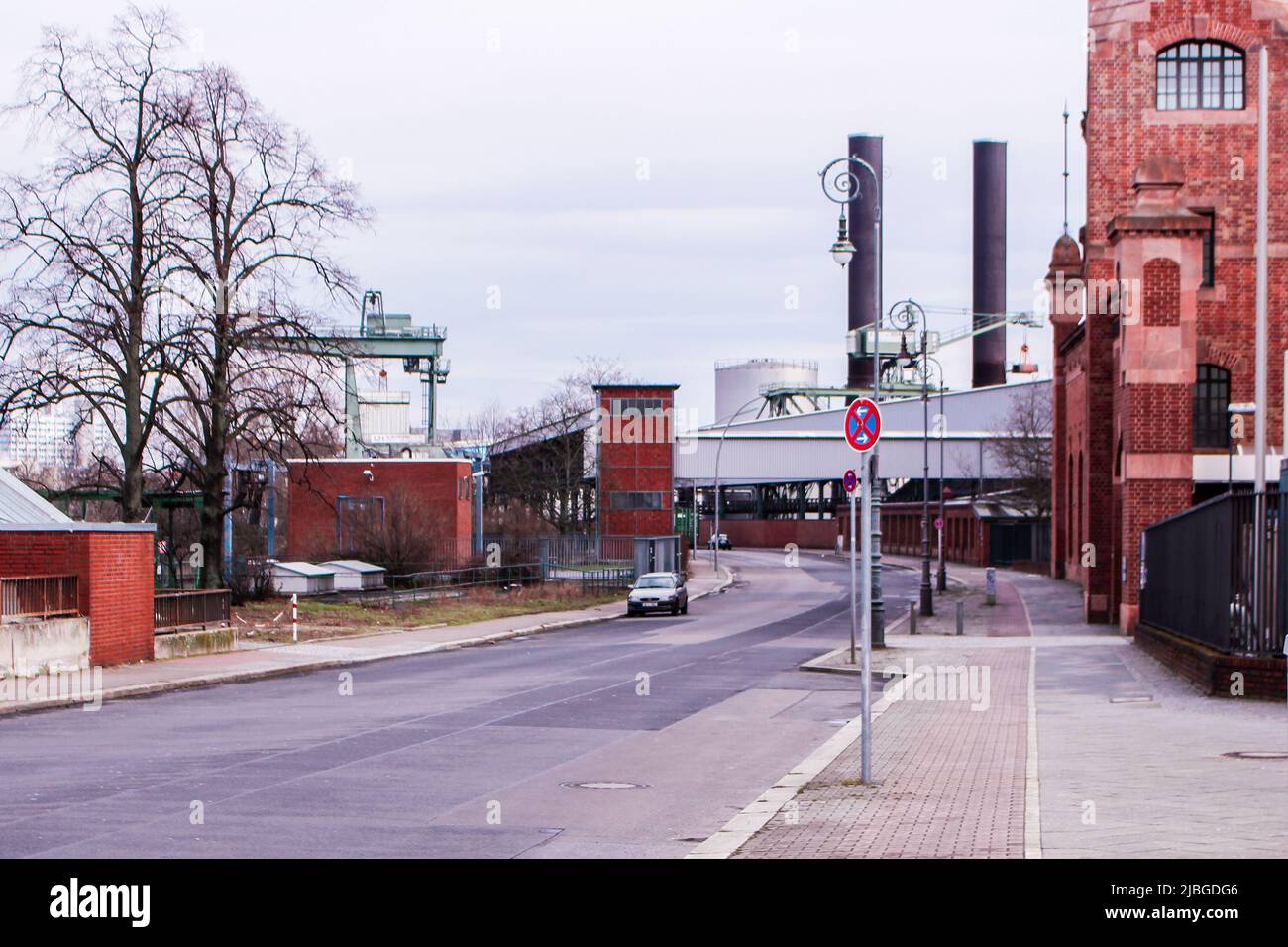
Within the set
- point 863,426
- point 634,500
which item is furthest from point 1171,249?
point 634,500

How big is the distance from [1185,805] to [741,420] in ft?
375

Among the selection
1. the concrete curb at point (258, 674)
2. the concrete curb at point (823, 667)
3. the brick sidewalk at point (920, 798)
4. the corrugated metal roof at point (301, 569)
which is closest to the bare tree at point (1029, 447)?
the corrugated metal roof at point (301, 569)

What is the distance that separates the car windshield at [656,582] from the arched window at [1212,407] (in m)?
17.7

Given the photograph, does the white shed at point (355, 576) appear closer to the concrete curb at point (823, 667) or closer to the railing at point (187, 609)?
the railing at point (187, 609)

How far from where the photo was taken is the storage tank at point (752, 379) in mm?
127125

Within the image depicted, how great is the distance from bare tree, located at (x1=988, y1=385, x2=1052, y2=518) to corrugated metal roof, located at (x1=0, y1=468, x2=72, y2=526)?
59.1 metres

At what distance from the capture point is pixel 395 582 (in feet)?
164

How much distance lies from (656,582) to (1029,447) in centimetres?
4009

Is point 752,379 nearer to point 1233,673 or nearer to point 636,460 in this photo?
point 636,460

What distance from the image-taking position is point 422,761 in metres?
14.6

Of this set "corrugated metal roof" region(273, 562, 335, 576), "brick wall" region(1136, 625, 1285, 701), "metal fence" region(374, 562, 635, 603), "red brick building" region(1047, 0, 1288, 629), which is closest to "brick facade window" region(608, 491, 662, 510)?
"metal fence" region(374, 562, 635, 603)

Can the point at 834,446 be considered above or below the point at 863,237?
below
